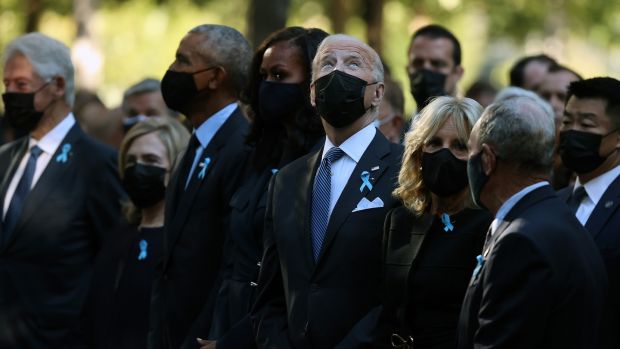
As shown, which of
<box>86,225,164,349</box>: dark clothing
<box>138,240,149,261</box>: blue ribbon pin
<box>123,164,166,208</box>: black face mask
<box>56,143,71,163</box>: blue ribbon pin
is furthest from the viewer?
<box>56,143,71,163</box>: blue ribbon pin

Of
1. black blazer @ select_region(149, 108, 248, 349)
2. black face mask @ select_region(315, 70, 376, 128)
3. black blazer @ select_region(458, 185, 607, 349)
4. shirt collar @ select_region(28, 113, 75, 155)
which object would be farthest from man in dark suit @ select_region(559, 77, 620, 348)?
shirt collar @ select_region(28, 113, 75, 155)

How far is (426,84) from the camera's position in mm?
10742

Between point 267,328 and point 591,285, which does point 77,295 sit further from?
point 591,285

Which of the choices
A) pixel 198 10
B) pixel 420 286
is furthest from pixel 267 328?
pixel 198 10

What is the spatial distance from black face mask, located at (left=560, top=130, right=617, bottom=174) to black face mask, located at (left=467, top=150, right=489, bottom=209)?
1.65m

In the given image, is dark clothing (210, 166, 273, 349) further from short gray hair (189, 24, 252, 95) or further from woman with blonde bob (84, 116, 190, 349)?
woman with blonde bob (84, 116, 190, 349)

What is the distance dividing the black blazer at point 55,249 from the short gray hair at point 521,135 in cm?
441

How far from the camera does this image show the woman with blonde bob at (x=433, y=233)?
664 centimetres

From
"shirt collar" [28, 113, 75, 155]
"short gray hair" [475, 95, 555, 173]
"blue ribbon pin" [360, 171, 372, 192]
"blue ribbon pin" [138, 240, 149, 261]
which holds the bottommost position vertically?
"blue ribbon pin" [138, 240, 149, 261]

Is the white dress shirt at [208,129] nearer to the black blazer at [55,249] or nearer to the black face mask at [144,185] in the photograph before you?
the black face mask at [144,185]

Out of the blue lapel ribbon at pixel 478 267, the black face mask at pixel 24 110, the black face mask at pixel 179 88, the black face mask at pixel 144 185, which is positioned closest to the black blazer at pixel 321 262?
the blue lapel ribbon at pixel 478 267

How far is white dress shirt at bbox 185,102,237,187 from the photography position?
28.3 feet

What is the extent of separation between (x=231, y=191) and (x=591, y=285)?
305 cm

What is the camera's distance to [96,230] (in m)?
9.91
